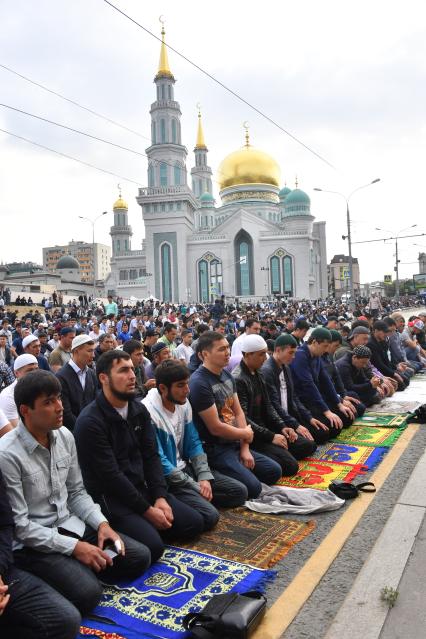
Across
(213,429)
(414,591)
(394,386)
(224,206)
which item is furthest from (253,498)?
(224,206)

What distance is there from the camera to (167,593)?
118 inches

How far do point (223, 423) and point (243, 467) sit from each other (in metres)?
0.40

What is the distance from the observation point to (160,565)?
3.33 metres

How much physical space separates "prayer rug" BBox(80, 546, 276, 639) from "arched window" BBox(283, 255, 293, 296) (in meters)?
55.3

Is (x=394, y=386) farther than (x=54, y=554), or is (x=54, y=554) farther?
(x=394, y=386)

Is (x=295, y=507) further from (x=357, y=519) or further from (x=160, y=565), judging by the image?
(x=160, y=565)

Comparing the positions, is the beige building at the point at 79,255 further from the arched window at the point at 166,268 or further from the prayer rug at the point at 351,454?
the prayer rug at the point at 351,454

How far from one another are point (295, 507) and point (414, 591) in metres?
1.28

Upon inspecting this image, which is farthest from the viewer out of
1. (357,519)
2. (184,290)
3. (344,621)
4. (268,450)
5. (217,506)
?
(184,290)

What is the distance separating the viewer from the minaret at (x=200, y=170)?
69375 millimetres

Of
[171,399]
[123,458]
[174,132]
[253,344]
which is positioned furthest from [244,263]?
[123,458]

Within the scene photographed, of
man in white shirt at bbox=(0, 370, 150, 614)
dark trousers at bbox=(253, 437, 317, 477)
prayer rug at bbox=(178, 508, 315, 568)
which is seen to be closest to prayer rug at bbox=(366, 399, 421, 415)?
dark trousers at bbox=(253, 437, 317, 477)

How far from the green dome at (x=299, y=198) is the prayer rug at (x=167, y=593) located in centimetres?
6082

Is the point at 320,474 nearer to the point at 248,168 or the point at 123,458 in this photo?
the point at 123,458
